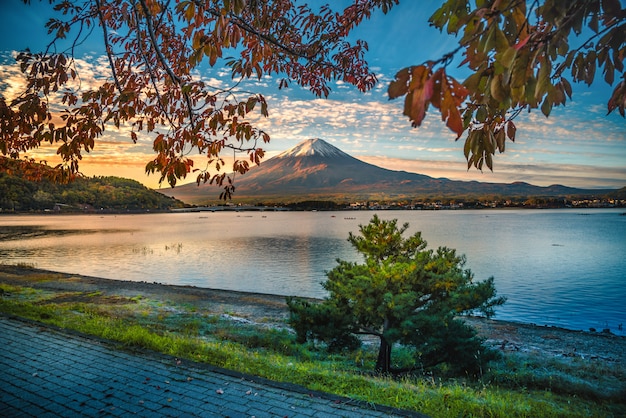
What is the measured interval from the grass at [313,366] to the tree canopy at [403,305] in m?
0.69

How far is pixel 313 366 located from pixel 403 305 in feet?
7.27

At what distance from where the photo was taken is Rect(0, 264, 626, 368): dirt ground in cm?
1384

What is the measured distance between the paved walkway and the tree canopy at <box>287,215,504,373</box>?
9.97 ft

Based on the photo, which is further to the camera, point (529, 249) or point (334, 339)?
point (529, 249)


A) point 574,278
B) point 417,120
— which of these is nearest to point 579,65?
point 417,120

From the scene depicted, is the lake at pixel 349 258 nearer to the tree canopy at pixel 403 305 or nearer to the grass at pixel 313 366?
the grass at pixel 313 366

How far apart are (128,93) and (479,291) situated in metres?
7.76

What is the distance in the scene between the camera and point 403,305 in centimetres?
841

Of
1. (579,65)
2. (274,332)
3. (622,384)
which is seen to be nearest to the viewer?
(579,65)

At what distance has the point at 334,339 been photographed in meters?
10.0

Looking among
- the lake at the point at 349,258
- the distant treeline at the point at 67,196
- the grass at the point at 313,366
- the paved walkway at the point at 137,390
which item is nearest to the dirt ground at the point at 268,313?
the grass at the point at 313,366

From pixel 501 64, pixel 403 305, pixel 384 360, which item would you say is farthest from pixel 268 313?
pixel 501 64

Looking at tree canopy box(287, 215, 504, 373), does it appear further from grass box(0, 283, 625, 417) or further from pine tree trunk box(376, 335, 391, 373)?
grass box(0, 283, 625, 417)

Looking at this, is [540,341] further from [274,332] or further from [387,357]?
[274,332]
